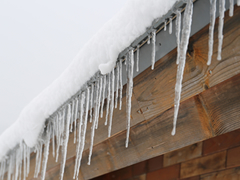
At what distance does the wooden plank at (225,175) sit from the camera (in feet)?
4.16

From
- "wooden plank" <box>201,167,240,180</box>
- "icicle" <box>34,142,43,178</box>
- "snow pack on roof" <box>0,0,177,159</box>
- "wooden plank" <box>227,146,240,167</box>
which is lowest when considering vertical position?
"wooden plank" <box>201,167,240,180</box>

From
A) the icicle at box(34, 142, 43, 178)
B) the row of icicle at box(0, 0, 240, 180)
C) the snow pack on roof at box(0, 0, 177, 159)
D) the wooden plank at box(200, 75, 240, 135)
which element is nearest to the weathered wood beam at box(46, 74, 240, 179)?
the wooden plank at box(200, 75, 240, 135)

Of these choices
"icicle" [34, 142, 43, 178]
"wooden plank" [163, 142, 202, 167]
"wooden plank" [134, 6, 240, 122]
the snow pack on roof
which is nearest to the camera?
"wooden plank" [134, 6, 240, 122]

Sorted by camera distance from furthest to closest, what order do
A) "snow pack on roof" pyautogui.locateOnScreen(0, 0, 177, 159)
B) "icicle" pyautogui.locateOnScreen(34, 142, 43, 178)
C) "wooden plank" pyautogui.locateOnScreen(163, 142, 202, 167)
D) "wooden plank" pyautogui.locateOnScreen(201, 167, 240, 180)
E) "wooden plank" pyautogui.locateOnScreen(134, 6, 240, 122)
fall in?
"icicle" pyautogui.locateOnScreen(34, 142, 43, 178) < "wooden plank" pyautogui.locateOnScreen(163, 142, 202, 167) < "wooden plank" pyautogui.locateOnScreen(201, 167, 240, 180) < "snow pack on roof" pyautogui.locateOnScreen(0, 0, 177, 159) < "wooden plank" pyautogui.locateOnScreen(134, 6, 240, 122)

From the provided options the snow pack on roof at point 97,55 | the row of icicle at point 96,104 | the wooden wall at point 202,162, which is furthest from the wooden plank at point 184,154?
the snow pack on roof at point 97,55

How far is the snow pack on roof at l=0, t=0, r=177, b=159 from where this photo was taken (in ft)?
2.53

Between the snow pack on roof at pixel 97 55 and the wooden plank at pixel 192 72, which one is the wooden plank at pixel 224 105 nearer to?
the wooden plank at pixel 192 72

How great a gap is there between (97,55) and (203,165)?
3.17 ft

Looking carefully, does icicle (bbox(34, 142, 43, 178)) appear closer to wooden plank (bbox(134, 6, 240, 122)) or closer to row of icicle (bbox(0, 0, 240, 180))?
row of icicle (bbox(0, 0, 240, 180))

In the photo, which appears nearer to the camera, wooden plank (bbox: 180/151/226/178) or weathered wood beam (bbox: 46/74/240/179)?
weathered wood beam (bbox: 46/74/240/179)

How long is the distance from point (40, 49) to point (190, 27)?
35436 mm

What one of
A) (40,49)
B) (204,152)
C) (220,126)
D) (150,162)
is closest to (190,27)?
(220,126)

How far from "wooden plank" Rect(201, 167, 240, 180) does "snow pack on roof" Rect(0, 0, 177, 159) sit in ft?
3.00

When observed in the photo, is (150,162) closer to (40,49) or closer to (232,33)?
(232,33)
